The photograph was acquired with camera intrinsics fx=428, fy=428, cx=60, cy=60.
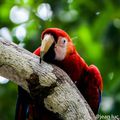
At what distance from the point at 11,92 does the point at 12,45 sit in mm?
878

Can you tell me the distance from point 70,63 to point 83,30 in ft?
1.33

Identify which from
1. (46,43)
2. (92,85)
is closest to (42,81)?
(46,43)

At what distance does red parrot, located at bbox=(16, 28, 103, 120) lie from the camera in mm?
2573

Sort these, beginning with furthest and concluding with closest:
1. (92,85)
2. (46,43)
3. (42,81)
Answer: (92,85)
(46,43)
(42,81)

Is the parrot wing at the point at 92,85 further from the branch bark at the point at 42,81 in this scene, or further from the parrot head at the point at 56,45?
the branch bark at the point at 42,81

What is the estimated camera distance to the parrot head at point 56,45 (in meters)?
2.52

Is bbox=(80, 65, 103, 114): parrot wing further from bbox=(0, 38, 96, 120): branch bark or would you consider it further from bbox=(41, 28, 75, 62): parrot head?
bbox=(0, 38, 96, 120): branch bark

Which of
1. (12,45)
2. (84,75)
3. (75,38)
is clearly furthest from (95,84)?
(12,45)

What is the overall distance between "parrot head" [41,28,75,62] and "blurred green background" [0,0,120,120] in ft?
0.22

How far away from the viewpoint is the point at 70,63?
8.94 ft

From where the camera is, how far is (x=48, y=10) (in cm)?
269

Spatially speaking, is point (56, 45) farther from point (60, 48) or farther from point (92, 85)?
point (92, 85)

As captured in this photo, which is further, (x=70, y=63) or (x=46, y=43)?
(x=70, y=63)

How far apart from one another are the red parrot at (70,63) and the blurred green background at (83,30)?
0.21ft
